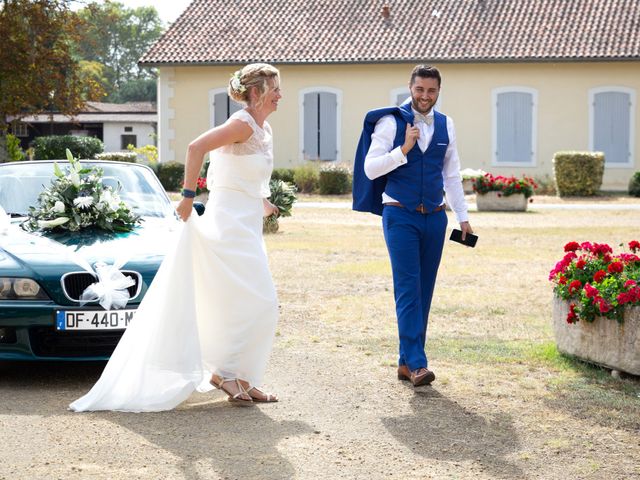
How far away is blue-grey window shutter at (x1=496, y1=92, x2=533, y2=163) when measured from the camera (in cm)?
3134

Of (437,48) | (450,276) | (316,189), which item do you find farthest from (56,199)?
(437,48)

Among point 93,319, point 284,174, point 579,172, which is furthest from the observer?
point 284,174

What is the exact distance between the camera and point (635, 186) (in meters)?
29.2

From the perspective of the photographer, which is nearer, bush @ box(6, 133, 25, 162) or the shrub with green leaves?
the shrub with green leaves

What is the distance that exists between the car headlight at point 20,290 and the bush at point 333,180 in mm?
23177

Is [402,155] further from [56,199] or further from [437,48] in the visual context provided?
[437,48]

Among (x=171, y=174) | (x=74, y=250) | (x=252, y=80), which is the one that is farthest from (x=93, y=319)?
(x=171, y=174)

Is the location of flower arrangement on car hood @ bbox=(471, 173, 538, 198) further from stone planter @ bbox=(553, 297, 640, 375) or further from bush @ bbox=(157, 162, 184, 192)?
stone planter @ bbox=(553, 297, 640, 375)

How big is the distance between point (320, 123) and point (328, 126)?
10.3 inches

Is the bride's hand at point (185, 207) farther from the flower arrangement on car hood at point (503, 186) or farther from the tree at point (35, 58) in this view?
the tree at point (35, 58)

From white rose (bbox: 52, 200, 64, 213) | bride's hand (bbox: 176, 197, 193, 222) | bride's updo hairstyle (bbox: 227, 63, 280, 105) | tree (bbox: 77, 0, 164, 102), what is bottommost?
white rose (bbox: 52, 200, 64, 213)

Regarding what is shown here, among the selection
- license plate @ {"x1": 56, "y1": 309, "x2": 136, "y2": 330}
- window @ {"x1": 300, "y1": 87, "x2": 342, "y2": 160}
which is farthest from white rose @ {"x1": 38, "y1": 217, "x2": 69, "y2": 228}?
window @ {"x1": 300, "y1": 87, "x2": 342, "y2": 160}

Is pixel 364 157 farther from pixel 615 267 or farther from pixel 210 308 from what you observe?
pixel 615 267

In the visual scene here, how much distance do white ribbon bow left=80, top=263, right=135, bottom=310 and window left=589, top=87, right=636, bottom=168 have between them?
2620 centimetres
